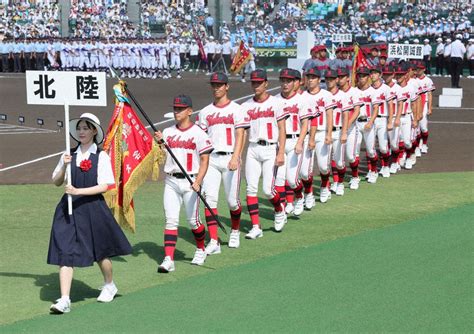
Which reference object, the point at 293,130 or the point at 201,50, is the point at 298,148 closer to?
the point at 293,130

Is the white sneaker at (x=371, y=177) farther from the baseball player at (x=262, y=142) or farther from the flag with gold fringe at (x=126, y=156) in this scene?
the flag with gold fringe at (x=126, y=156)

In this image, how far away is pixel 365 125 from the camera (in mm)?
15828

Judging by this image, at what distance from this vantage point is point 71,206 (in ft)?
27.9

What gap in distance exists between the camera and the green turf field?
26.2 ft

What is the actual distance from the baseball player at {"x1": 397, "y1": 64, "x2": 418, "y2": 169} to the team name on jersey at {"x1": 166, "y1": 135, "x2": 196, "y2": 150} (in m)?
7.59

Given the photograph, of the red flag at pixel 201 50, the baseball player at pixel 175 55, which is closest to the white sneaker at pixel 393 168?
the baseball player at pixel 175 55

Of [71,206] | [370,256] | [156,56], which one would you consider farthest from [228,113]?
[156,56]

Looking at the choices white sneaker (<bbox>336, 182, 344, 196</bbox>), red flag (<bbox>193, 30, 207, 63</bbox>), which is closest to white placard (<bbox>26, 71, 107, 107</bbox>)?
white sneaker (<bbox>336, 182, 344, 196</bbox>)

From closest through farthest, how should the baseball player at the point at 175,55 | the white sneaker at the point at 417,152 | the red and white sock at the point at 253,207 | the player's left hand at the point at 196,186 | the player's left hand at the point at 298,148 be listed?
1. the player's left hand at the point at 196,186
2. the red and white sock at the point at 253,207
3. the player's left hand at the point at 298,148
4. the white sneaker at the point at 417,152
5. the baseball player at the point at 175,55

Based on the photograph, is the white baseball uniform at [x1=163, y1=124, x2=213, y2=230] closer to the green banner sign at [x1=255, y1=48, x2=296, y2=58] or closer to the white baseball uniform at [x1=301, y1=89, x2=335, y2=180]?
the white baseball uniform at [x1=301, y1=89, x2=335, y2=180]

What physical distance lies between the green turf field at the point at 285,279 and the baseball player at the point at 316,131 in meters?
0.52

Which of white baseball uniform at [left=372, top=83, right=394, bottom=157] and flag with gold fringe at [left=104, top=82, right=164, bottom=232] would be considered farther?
white baseball uniform at [left=372, top=83, right=394, bottom=157]

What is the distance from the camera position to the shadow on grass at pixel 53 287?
9141 mm

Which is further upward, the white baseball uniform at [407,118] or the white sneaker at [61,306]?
the white baseball uniform at [407,118]
